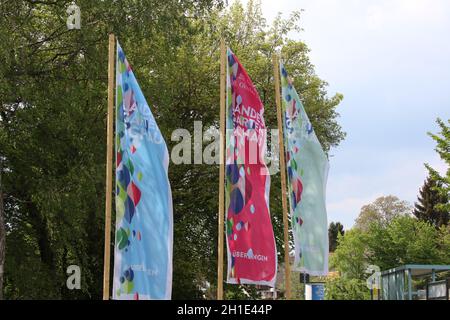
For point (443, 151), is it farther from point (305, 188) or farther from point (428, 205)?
point (428, 205)

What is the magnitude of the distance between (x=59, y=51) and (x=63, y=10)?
1502 millimetres

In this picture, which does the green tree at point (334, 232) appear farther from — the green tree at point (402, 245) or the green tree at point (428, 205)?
the green tree at point (402, 245)

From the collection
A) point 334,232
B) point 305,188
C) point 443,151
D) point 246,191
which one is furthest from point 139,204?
point 334,232

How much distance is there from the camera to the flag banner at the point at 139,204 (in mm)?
13625

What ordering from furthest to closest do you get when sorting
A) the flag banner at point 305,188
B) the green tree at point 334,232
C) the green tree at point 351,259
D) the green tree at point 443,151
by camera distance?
the green tree at point 334,232
the green tree at point 351,259
the green tree at point 443,151
the flag banner at point 305,188

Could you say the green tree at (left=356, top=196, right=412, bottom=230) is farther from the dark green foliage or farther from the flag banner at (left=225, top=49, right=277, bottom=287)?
the flag banner at (left=225, top=49, right=277, bottom=287)

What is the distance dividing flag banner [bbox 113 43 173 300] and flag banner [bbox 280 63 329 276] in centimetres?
290

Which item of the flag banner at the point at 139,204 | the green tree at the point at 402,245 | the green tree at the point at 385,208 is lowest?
the flag banner at the point at 139,204

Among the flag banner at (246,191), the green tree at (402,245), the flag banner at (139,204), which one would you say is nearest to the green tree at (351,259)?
the green tree at (402,245)

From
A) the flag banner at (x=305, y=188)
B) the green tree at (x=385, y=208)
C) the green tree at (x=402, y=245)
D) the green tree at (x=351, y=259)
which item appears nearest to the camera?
the flag banner at (x=305, y=188)

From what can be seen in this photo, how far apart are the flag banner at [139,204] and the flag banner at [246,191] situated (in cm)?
132

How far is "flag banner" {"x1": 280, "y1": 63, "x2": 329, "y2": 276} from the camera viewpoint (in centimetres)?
1605

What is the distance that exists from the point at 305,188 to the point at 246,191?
5.53ft

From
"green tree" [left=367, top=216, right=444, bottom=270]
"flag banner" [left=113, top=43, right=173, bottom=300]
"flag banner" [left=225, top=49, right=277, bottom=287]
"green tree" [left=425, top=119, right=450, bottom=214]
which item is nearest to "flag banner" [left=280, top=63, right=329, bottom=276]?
"flag banner" [left=225, top=49, right=277, bottom=287]
